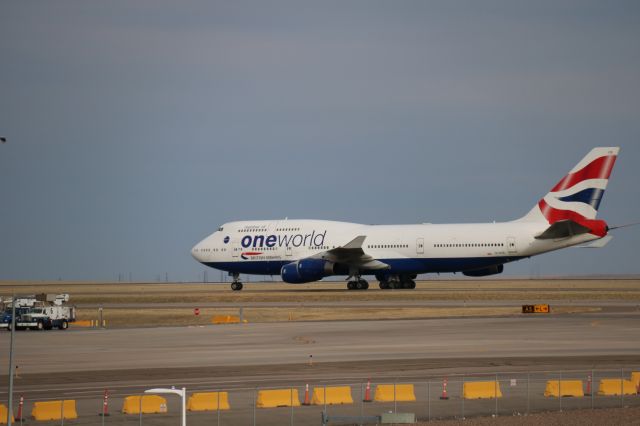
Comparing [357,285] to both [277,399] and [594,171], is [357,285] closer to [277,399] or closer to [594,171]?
[594,171]

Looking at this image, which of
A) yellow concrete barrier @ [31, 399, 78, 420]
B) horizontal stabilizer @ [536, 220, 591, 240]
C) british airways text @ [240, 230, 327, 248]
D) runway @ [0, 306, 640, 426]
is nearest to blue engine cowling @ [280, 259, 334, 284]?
british airways text @ [240, 230, 327, 248]

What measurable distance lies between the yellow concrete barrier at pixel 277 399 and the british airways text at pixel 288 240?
2793 inches

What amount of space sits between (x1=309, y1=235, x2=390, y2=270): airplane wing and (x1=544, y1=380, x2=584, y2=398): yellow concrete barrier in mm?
64317

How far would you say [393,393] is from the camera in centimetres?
3189

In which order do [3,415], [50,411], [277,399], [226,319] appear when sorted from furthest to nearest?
[226,319], [277,399], [50,411], [3,415]

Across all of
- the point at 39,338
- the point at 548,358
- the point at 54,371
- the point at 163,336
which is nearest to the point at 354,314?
the point at 163,336

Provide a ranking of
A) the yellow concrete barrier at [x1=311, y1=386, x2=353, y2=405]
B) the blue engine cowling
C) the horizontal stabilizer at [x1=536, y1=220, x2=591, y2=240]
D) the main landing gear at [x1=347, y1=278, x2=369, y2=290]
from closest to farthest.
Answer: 1. the yellow concrete barrier at [x1=311, y1=386, x2=353, y2=405]
2. the horizontal stabilizer at [x1=536, y1=220, x2=591, y2=240]
3. the blue engine cowling
4. the main landing gear at [x1=347, y1=278, x2=369, y2=290]

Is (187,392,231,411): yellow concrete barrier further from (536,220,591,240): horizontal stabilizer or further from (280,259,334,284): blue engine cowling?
(280,259,334,284): blue engine cowling

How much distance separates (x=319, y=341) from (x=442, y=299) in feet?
111

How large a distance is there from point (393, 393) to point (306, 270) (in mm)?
65199

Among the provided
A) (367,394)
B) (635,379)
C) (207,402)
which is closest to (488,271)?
(635,379)

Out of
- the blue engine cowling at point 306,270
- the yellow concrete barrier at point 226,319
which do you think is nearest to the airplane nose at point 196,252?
the blue engine cowling at point 306,270

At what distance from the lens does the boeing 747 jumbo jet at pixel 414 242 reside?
3612 inches

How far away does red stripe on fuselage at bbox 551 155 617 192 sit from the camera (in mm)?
92875
